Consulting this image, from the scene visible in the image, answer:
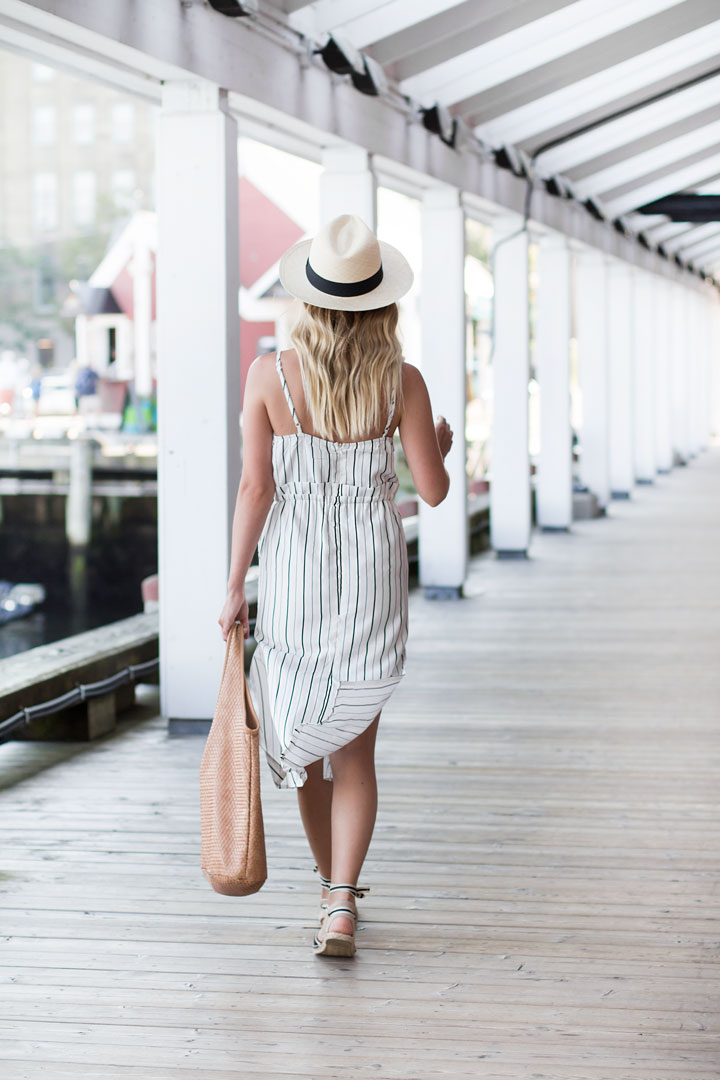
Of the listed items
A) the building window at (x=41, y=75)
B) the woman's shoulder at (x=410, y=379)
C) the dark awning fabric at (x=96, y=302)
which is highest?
the building window at (x=41, y=75)

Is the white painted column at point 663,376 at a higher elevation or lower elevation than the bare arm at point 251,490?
higher

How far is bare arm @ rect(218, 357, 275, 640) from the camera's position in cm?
290

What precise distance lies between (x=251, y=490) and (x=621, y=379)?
12755 mm

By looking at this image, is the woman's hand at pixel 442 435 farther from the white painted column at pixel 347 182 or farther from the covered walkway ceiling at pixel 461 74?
the white painted column at pixel 347 182

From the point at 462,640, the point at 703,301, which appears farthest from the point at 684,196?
the point at 703,301

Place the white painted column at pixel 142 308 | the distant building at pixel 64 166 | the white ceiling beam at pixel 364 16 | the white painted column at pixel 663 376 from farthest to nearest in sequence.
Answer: the distant building at pixel 64 166
the white painted column at pixel 142 308
the white painted column at pixel 663 376
the white ceiling beam at pixel 364 16

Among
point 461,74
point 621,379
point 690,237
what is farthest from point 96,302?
point 461,74

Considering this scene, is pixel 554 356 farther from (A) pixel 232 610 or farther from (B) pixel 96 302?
(B) pixel 96 302

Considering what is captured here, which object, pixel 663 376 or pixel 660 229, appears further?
pixel 663 376

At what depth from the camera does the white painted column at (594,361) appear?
1332 cm

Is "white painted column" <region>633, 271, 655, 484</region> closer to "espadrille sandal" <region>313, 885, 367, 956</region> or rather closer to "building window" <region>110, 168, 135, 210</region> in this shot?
"espadrille sandal" <region>313, 885, 367, 956</region>

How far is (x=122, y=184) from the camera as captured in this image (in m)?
55.8

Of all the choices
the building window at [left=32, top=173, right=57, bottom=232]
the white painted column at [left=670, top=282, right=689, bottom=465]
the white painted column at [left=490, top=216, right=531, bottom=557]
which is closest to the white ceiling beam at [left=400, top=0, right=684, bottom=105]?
the white painted column at [left=490, top=216, right=531, bottom=557]

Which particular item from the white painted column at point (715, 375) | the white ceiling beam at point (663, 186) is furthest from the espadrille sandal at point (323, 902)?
the white painted column at point (715, 375)
